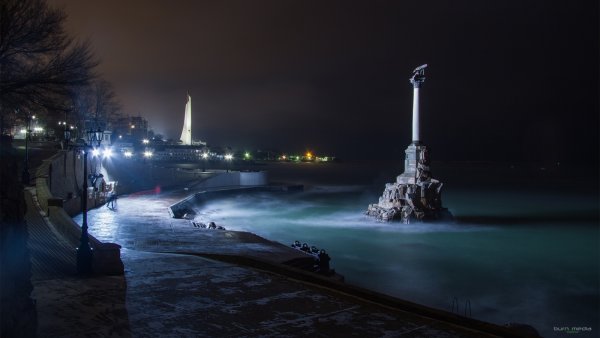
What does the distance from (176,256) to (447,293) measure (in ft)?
33.8

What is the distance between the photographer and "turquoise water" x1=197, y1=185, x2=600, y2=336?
1753cm

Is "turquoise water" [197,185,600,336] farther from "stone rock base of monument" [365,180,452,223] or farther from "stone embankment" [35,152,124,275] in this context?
"stone embankment" [35,152,124,275]

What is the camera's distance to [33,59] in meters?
17.1

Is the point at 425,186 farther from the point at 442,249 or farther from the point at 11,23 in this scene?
the point at 11,23

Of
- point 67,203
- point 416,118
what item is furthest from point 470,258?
point 67,203

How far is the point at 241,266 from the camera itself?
12.8 m

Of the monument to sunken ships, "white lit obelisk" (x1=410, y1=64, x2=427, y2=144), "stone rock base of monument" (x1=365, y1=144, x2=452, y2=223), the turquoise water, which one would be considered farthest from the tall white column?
the turquoise water

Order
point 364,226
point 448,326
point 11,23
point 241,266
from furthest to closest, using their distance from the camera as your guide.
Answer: point 364,226 < point 11,23 < point 241,266 < point 448,326

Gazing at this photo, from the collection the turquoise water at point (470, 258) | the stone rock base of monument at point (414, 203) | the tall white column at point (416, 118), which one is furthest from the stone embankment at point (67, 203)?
the tall white column at point (416, 118)

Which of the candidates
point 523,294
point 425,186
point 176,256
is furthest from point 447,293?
point 425,186

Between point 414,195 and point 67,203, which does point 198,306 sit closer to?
point 67,203

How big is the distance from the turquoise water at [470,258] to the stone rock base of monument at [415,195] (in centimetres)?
105

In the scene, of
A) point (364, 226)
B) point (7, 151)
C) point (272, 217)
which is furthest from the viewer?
point (272, 217)

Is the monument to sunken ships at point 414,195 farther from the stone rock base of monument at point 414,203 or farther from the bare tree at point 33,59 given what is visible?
the bare tree at point 33,59
